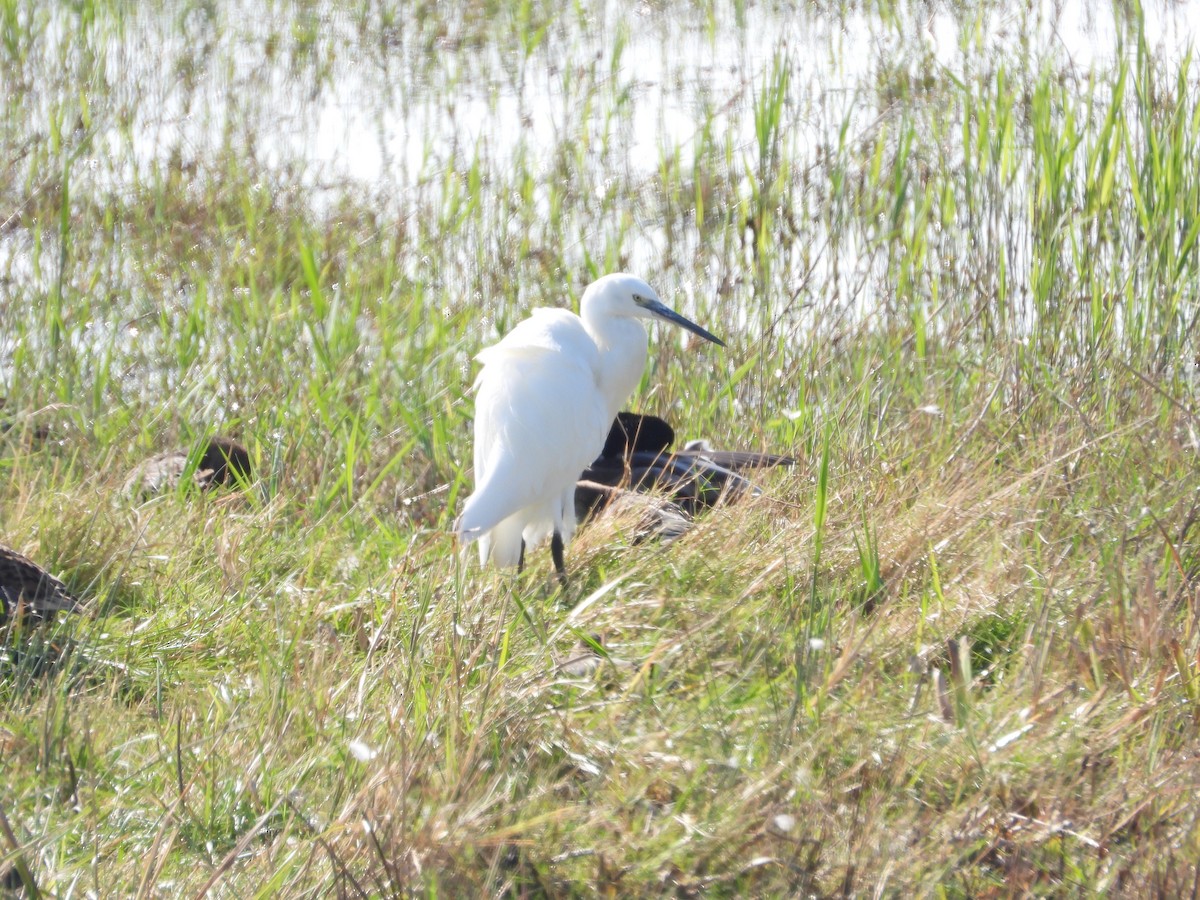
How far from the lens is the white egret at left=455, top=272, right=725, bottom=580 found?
3301 mm

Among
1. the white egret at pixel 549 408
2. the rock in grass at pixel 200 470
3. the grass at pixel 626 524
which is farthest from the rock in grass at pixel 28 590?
the white egret at pixel 549 408

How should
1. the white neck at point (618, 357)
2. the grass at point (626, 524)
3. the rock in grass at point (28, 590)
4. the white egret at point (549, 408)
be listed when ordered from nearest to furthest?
the grass at point (626, 524)
the rock in grass at point (28, 590)
the white egret at point (549, 408)
the white neck at point (618, 357)

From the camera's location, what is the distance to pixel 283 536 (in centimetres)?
315

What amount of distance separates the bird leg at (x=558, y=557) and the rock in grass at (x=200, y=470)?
2.87ft

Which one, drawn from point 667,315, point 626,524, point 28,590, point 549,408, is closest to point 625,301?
point 667,315

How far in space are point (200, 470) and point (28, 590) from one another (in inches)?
49.8

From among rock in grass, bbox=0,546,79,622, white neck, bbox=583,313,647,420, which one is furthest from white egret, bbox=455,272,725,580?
rock in grass, bbox=0,546,79,622

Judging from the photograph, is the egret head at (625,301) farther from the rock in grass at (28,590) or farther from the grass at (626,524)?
the rock in grass at (28,590)

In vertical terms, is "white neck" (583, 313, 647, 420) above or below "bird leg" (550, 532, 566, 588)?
above

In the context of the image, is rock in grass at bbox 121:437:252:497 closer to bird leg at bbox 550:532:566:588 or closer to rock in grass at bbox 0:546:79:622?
rock in grass at bbox 0:546:79:622

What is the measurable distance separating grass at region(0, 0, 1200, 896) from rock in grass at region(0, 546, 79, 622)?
0.08 metres

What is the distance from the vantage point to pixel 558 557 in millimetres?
3129

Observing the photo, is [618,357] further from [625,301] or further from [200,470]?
[200,470]

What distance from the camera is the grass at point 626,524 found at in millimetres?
1753
